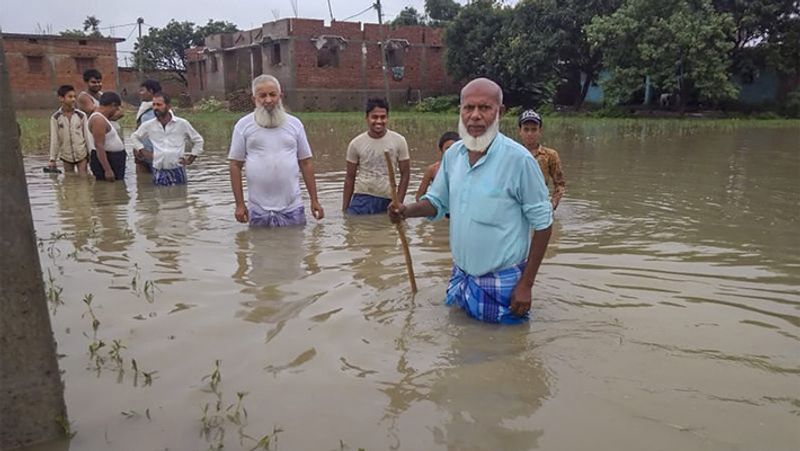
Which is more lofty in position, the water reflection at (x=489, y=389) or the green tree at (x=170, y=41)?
the green tree at (x=170, y=41)

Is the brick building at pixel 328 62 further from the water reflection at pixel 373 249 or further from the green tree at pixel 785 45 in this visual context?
the water reflection at pixel 373 249

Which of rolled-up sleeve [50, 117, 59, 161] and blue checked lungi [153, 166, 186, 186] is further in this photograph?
rolled-up sleeve [50, 117, 59, 161]

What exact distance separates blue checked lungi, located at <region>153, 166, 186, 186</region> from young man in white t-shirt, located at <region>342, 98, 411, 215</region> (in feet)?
9.15

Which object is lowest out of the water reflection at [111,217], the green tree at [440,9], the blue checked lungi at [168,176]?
the water reflection at [111,217]

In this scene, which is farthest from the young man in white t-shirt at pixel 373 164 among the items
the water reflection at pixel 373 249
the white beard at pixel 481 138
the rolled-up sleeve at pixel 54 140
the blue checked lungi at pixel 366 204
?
the rolled-up sleeve at pixel 54 140

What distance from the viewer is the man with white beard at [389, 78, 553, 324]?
3312 mm

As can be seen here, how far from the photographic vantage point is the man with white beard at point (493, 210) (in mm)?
3312

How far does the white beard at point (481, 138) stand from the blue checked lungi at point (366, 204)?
11.6ft

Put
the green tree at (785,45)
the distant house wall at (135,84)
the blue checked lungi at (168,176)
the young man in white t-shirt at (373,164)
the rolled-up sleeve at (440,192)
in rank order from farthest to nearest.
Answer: the distant house wall at (135,84), the green tree at (785,45), the blue checked lungi at (168,176), the young man in white t-shirt at (373,164), the rolled-up sleeve at (440,192)

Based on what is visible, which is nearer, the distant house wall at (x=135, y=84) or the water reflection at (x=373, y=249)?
the water reflection at (x=373, y=249)

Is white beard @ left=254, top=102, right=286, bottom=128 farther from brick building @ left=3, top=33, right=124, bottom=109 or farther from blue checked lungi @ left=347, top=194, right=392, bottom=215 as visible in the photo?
brick building @ left=3, top=33, right=124, bottom=109

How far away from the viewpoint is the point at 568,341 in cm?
348

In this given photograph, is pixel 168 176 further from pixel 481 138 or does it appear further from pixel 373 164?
pixel 481 138

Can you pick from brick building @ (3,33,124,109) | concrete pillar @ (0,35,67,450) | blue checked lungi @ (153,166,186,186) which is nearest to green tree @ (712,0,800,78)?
blue checked lungi @ (153,166,186,186)
